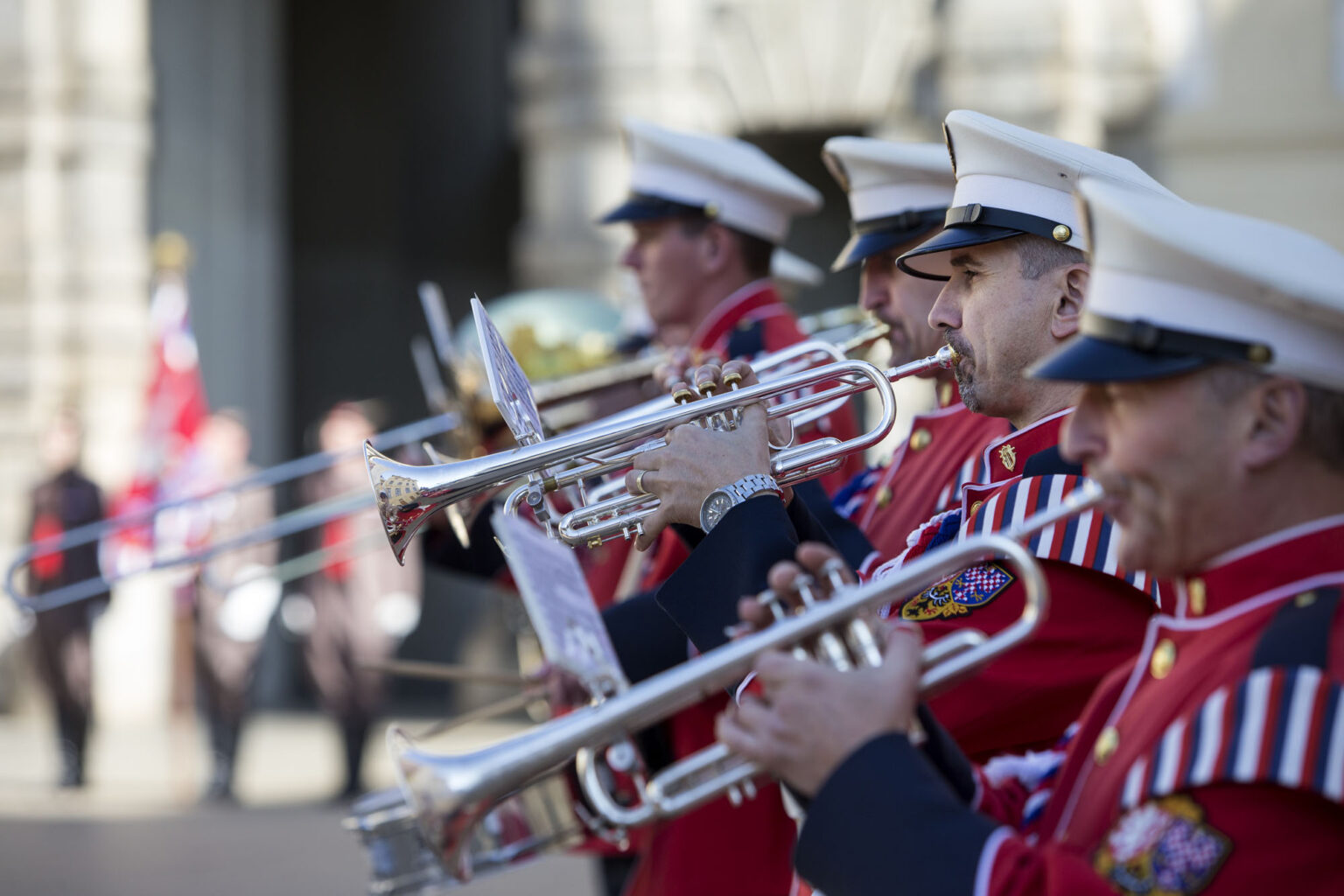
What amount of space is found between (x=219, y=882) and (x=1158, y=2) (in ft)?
19.3

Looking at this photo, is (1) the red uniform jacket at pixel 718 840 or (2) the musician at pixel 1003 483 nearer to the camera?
(2) the musician at pixel 1003 483

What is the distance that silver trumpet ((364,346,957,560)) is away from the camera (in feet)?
8.13

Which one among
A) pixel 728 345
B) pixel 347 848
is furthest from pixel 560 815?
pixel 347 848

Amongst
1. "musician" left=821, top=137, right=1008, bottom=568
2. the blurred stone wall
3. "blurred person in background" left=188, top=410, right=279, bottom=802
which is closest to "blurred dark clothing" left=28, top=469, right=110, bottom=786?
"blurred person in background" left=188, top=410, right=279, bottom=802

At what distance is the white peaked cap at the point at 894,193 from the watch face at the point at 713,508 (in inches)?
43.0

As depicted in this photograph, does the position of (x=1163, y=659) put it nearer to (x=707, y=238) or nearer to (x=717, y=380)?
(x=717, y=380)

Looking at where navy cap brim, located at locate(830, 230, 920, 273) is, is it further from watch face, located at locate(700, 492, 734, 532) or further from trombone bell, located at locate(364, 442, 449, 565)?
watch face, located at locate(700, 492, 734, 532)

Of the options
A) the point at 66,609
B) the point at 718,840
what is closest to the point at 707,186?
the point at 718,840

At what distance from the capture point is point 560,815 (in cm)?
→ 242

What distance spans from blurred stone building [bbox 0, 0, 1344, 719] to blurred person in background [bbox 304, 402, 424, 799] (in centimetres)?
162

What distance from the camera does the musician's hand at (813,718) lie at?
1.58 m

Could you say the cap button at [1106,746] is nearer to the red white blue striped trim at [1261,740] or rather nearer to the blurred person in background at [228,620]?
the red white blue striped trim at [1261,740]

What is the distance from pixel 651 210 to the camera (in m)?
4.12

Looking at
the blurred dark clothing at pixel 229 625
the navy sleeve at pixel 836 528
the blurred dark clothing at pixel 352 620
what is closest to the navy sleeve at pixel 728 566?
the navy sleeve at pixel 836 528
